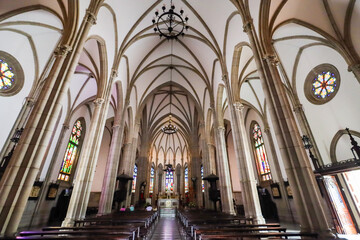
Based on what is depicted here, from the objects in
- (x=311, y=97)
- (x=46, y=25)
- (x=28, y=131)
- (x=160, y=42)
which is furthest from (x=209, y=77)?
(x=28, y=131)

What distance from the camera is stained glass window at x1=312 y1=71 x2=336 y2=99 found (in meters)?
9.19

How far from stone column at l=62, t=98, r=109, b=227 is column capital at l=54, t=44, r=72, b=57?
10.9 ft

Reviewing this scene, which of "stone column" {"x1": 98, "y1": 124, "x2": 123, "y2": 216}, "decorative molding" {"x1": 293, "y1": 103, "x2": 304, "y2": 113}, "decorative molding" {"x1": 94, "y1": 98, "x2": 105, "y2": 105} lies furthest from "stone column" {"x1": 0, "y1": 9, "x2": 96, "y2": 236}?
"decorative molding" {"x1": 293, "y1": 103, "x2": 304, "y2": 113}

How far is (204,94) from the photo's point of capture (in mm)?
15938

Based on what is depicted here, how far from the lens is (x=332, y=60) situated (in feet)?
29.7

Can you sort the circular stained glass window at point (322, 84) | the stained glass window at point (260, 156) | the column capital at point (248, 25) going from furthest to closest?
the stained glass window at point (260, 156) < the circular stained glass window at point (322, 84) < the column capital at point (248, 25)

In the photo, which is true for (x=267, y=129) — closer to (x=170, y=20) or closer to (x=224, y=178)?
(x=224, y=178)

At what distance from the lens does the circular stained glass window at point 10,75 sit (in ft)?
28.3

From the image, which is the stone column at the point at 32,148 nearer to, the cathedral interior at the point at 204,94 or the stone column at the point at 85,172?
the cathedral interior at the point at 204,94

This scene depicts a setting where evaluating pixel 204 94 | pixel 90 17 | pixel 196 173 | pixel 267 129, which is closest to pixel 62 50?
pixel 90 17

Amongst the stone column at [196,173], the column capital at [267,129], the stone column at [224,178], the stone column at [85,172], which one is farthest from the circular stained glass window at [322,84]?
the stone column at [196,173]

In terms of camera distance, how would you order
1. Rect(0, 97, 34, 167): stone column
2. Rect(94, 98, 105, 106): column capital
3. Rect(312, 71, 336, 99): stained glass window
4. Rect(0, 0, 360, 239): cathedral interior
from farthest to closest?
Rect(312, 71, 336, 99): stained glass window, Rect(94, 98, 105, 106): column capital, Rect(0, 97, 34, 167): stone column, Rect(0, 0, 360, 239): cathedral interior

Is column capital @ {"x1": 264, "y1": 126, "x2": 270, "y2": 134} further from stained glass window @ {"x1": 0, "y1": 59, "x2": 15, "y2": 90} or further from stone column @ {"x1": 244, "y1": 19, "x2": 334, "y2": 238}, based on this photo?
stained glass window @ {"x1": 0, "y1": 59, "x2": 15, "y2": 90}

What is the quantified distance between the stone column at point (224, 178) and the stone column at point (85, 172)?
7621mm
